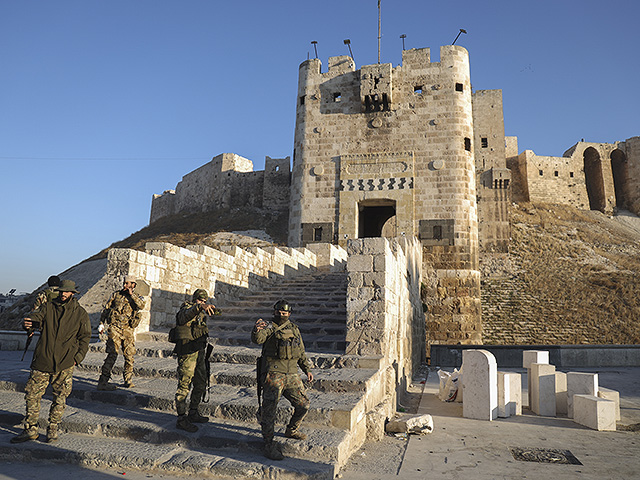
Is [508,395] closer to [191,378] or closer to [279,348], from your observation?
[279,348]

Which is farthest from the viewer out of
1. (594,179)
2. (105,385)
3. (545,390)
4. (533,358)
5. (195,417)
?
(594,179)

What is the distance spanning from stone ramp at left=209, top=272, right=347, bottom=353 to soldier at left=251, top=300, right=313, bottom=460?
2663mm

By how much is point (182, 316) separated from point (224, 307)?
5.43 meters

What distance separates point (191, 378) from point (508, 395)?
4414 millimetres

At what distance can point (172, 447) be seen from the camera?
13.0 ft

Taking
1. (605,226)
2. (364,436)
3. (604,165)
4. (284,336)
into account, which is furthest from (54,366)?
(604,165)

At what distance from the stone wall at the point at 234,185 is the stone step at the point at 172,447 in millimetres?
32496

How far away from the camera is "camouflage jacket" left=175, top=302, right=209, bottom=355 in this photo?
4.32 m

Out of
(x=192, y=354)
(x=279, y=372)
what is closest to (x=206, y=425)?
(x=192, y=354)

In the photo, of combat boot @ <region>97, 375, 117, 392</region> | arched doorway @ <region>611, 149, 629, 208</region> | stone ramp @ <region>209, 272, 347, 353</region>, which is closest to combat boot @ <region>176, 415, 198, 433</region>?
combat boot @ <region>97, 375, 117, 392</region>

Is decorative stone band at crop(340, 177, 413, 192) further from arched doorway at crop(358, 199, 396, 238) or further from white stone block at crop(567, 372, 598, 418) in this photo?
white stone block at crop(567, 372, 598, 418)

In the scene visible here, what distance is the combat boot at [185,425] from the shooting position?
160 inches

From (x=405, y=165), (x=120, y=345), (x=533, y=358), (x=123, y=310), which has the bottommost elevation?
(x=533, y=358)

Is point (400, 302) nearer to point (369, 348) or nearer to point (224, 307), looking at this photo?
point (369, 348)
